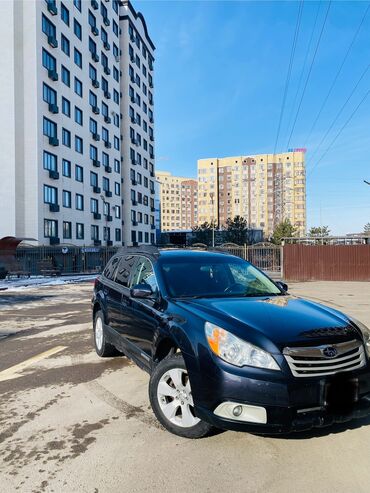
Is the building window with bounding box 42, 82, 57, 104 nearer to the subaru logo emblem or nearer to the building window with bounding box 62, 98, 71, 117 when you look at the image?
the building window with bounding box 62, 98, 71, 117

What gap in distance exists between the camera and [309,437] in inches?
138

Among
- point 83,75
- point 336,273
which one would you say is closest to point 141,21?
point 83,75

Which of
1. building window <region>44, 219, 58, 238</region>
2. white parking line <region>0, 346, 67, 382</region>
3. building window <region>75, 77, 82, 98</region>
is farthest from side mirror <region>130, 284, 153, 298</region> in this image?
building window <region>75, 77, 82, 98</region>

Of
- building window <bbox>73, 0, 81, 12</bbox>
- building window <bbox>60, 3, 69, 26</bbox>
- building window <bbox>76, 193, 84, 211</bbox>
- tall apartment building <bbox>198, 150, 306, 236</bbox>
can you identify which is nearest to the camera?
building window <bbox>60, 3, 69, 26</bbox>

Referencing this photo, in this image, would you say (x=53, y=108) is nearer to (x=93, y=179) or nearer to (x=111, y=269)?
(x=93, y=179)

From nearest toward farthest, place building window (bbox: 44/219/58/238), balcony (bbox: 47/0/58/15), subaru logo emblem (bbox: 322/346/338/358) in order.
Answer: subaru logo emblem (bbox: 322/346/338/358), building window (bbox: 44/219/58/238), balcony (bbox: 47/0/58/15)

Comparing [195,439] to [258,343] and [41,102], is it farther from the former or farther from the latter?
[41,102]

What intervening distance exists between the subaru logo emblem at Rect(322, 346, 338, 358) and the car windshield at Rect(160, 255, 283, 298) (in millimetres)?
1325

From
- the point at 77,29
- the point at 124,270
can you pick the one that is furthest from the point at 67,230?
the point at 124,270

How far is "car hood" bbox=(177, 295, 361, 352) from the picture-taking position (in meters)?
3.21

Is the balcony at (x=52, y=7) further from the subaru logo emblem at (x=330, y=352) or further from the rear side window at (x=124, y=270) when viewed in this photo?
the subaru logo emblem at (x=330, y=352)

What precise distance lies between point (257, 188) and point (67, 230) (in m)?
98.3

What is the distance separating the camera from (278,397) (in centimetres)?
301

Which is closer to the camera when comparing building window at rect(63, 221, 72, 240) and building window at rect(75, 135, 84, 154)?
building window at rect(63, 221, 72, 240)
